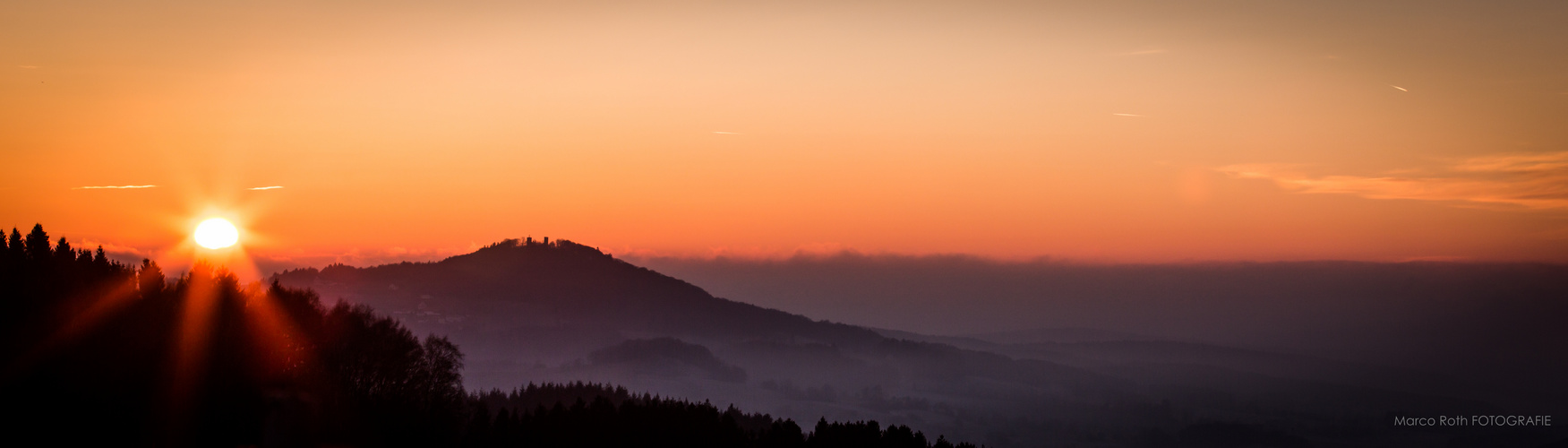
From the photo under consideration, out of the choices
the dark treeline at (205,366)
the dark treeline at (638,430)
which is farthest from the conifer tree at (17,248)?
the dark treeline at (638,430)

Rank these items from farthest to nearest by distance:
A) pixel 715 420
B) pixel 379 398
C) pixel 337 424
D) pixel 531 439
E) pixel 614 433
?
pixel 715 420 → pixel 614 433 → pixel 531 439 → pixel 379 398 → pixel 337 424

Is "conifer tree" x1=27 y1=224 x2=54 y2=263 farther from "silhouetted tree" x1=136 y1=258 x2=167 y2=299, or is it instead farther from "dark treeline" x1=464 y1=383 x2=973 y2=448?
"dark treeline" x1=464 y1=383 x2=973 y2=448

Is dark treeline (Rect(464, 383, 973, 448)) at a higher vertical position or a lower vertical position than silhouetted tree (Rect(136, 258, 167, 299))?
lower

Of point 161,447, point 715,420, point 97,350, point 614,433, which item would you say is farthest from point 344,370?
point 715,420

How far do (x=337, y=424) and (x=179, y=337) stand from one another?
11.9m

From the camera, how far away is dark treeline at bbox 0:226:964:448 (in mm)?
64250

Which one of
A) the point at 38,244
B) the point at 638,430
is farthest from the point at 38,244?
the point at 638,430

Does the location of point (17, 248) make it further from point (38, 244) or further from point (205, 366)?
point (205, 366)

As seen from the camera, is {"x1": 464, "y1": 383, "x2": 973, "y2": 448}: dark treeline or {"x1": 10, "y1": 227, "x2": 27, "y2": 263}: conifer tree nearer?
{"x1": 10, "y1": 227, "x2": 27, "y2": 263}: conifer tree

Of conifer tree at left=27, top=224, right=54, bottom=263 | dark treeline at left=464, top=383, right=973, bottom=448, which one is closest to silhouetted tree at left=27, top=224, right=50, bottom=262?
conifer tree at left=27, top=224, right=54, bottom=263

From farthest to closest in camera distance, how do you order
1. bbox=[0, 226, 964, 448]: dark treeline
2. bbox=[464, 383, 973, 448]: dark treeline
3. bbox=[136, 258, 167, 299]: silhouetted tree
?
1. bbox=[464, 383, 973, 448]: dark treeline
2. bbox=[136, 258, 167, 299]: silhouetted tree
3. bbox=[0, 226, 964, 448]: dark treeline

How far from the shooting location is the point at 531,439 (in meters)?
98.0

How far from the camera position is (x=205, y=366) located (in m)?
72.6

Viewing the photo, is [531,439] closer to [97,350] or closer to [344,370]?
[344,370]
